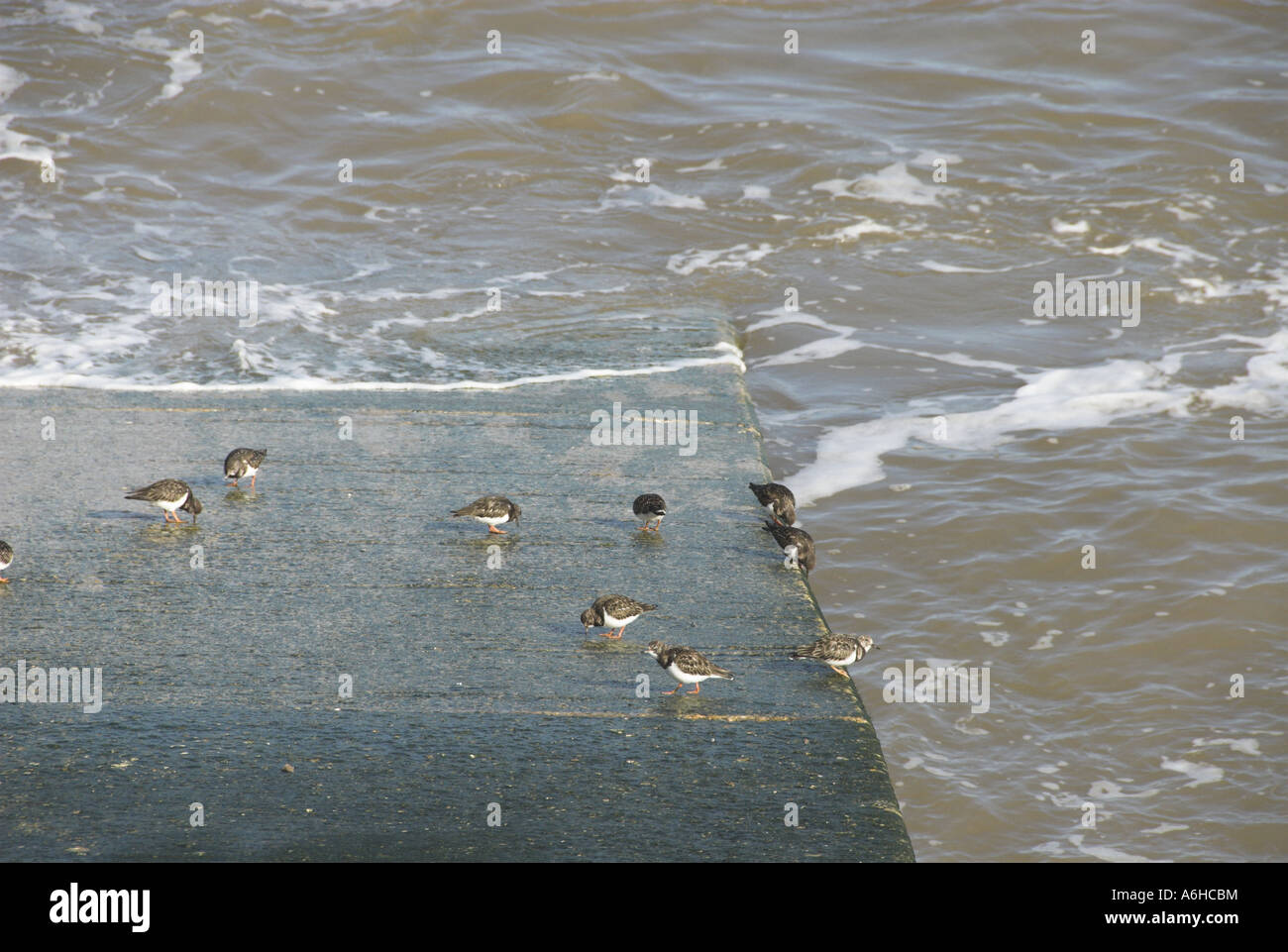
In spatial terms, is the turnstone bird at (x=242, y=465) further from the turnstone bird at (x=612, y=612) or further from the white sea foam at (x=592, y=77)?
the white sea foam at (x=592, y=77)

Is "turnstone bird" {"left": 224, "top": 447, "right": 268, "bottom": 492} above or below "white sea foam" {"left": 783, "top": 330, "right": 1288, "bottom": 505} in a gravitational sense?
above

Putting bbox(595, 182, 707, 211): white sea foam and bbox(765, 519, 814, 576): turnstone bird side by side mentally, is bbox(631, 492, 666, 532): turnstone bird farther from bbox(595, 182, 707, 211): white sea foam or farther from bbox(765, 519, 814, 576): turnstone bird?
bbox(595, 182, 707, 211): white sea foam

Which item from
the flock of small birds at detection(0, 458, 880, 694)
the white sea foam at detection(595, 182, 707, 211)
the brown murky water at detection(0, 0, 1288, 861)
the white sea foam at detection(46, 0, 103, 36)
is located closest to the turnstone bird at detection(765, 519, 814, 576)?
the flock of small birds at detection(0, 458, 880, 694)

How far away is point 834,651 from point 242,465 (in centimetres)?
355

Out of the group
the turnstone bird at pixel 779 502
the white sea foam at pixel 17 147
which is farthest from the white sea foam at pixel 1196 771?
the white sea foam at pixel 17 147

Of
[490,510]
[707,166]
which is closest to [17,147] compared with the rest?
[707,166]

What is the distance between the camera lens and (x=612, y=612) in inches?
210

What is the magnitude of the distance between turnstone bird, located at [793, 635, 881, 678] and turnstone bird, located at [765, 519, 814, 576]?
100 centimetres

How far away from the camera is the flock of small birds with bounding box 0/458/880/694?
4.98m

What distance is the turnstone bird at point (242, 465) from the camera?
680 cm

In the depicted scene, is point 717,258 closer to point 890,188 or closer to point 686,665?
point 890,188

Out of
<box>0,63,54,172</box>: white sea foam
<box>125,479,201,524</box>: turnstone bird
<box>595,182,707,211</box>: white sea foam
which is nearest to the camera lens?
<box>125,479,201,524</box>: turnstone bird

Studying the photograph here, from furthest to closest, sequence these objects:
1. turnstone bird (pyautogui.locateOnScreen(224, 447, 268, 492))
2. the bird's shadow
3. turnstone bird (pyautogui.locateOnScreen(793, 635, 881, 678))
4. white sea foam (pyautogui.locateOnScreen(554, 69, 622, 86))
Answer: white sea foam (pyautogui.locateOnScreen(554, 69, 622, 86)) → turnstone bird (pyautogui.locateOnScreen(224, 447, 268, 492)) → the bird's shadow → turnstone bird (pyautogui.locateOnScreen(793, 635, 881, 678))
